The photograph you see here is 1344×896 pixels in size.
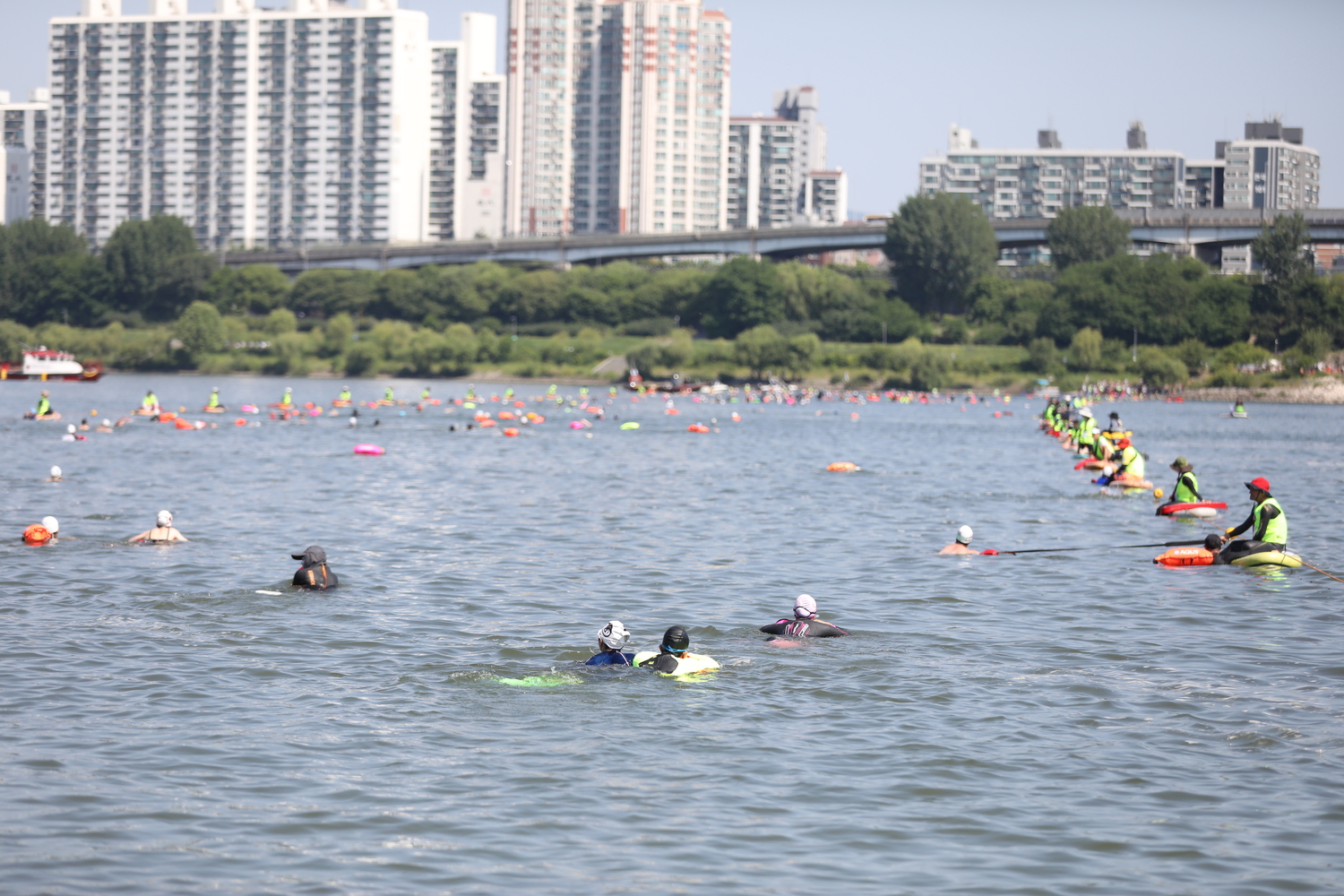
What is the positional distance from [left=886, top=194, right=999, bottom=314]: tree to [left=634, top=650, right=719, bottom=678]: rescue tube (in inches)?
6046

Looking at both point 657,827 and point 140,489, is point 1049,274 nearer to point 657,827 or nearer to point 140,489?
point 140,489

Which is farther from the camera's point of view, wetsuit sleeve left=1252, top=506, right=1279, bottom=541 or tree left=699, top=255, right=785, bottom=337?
tree left=699, top=255, right=785, bottom=337

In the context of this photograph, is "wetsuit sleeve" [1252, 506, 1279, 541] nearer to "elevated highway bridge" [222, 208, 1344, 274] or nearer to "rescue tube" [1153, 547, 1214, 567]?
"rescue tube" [1153, 547, 1214, 567]

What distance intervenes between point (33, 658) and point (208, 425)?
55915 mm

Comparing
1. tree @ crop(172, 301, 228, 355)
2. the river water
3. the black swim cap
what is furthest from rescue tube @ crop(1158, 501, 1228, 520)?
tree @ crop(172, 301, 228, 355)

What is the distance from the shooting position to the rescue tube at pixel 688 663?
19.1 m

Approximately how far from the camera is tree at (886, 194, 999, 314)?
16838 cm

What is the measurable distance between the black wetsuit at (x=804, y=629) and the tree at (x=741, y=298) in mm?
139530

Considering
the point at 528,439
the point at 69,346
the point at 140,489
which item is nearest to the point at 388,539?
the point at 140,489

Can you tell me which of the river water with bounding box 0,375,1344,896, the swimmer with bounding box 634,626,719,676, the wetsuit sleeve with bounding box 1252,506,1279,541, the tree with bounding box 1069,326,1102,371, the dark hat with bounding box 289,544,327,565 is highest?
the tree with bounding box 1069,326,1102,371

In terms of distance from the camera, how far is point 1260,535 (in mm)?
29250

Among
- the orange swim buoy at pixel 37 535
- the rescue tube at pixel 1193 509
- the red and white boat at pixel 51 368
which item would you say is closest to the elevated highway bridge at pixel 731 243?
the red and white boat at pixel 51 368

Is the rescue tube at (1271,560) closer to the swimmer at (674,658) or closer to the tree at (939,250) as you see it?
the swimmer at (674,658)

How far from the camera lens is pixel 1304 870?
42.1 ft
